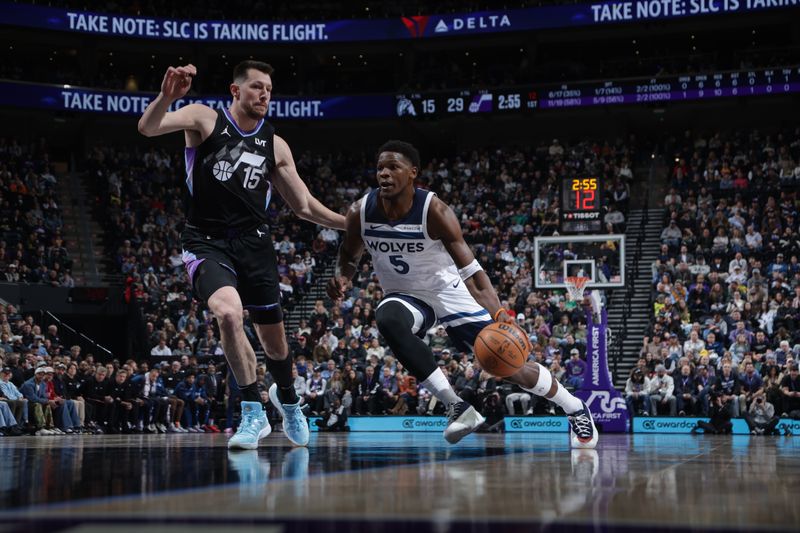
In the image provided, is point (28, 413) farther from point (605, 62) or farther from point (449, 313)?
point (605, 62)

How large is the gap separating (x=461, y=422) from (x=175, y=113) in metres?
2.56

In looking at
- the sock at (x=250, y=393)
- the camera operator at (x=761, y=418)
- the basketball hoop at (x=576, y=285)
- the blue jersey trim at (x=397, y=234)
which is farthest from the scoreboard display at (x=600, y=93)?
the sock at (x=250, y=393)

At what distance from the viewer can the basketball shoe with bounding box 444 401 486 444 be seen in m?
5.77

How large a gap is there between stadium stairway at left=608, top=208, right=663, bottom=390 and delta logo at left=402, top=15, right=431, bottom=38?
7915 mm

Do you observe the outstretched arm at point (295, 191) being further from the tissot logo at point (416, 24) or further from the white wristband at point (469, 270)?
the tissot logo at point (416, 24)

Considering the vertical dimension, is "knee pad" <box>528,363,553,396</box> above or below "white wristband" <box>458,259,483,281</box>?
below

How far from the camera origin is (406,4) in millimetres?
28719

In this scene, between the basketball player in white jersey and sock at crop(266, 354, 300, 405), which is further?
sock at crop(266, 354, 300, 405)

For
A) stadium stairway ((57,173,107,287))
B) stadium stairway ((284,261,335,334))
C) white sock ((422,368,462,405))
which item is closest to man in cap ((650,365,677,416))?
stadium stairway ((284,261,335,334))

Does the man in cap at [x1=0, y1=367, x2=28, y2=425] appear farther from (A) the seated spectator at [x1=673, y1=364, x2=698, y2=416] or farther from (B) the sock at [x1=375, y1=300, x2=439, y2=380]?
(A) the seated spectator at [x1=673, y1=364, x2=698, y2=416]

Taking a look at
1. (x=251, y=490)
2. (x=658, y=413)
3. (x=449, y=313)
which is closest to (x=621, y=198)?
(x=658, y=413)

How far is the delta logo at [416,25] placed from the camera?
88.5ft

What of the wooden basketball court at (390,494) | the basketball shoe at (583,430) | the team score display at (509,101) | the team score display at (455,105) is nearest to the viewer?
the wooden basketball court at (390,494)

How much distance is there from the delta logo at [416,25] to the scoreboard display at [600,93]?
1.69 meters
